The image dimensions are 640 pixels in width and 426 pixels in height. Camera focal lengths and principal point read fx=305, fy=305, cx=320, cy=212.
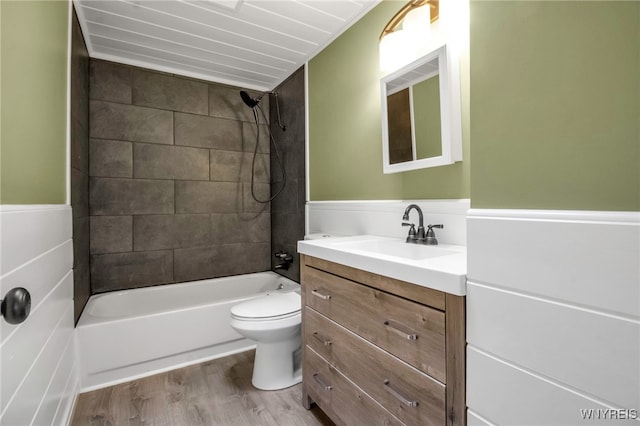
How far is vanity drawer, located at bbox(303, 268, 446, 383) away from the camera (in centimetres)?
92

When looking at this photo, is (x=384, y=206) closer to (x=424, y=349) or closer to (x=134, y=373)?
(x=424, y=349)

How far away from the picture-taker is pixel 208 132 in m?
2.87

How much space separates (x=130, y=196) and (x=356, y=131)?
1961 mm

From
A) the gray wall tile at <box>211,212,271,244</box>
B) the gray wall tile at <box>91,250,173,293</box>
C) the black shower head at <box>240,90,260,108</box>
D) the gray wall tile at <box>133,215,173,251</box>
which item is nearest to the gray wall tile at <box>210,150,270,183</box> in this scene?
the gray wall tile at <box>211,212,271,244</box>

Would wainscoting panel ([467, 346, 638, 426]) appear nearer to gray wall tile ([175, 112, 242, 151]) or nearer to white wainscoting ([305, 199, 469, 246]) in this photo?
white wainscoting ([305, 199, 469, 246])

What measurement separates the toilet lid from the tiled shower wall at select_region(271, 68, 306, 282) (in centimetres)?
68

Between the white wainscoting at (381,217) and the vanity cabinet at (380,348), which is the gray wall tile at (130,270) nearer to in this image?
the white wainscoting at (381,217)

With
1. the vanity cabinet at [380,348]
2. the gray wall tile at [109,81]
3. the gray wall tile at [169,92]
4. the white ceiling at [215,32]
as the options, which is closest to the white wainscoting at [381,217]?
the vanity cabinet at [380,348]

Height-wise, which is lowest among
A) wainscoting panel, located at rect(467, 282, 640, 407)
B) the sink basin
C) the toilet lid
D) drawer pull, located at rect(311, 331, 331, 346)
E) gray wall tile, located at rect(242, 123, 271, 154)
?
drawer pull, located at rect(311, 331, 331, 346)

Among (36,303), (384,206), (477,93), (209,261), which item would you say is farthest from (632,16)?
(209,261)

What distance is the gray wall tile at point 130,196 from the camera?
8.05 ft

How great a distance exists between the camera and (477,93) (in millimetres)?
859

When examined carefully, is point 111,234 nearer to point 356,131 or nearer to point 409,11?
point 356,131

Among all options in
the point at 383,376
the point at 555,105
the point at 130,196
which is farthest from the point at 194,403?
the point at 555,105
